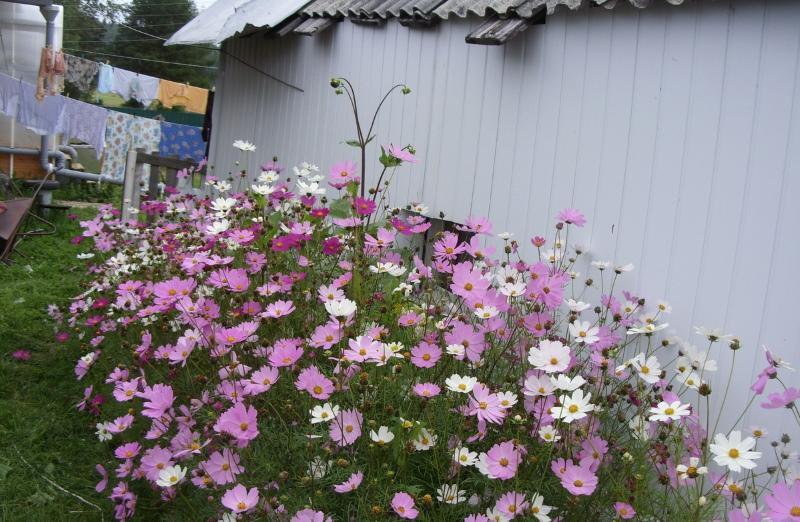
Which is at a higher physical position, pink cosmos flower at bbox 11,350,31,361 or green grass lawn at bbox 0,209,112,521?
pink cosmos flower at bbox 11,350,31,361

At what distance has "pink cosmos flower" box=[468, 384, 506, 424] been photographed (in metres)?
2.10

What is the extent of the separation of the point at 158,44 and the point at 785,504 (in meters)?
39.9

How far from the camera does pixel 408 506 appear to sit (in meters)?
1.94

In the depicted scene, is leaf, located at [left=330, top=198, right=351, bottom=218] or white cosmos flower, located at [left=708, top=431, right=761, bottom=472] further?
leaf, located at [left=330, top=198, right=351, bottom=218]

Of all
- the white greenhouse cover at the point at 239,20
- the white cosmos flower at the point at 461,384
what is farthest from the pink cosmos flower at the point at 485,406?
the white greenhouse cover at the point at 239,20

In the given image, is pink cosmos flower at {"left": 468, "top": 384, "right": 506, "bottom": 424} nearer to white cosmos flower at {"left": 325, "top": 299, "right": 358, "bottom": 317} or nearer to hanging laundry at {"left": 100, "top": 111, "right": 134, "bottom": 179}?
white cosmos flower at {"left": 325, "top": 299, "right": 358, "bottom": 317}

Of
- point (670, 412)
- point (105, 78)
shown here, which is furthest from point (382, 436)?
point (105, 78)

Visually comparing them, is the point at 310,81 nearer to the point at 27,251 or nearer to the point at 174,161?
the point at 174,161

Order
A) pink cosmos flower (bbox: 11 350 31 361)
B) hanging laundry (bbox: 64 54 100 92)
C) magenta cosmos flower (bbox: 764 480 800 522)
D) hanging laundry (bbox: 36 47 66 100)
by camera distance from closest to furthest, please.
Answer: magenta cosmos flower (bbox: 764 480 800 522)
pink cosmos flower (bbox: 11 350 31 361)
hanging laundry (bbox: 36 47 66 100)
hanging laundry (bbox: 64 54 100 92)

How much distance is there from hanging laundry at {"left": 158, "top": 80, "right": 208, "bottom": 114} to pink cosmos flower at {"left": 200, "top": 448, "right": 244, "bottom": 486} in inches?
766

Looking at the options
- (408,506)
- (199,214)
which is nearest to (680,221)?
(408,506)

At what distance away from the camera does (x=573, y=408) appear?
2.03 m

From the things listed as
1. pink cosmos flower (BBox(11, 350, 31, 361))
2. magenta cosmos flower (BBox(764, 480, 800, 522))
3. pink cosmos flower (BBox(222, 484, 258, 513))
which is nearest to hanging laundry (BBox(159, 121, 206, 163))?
pink cosmos flower (BBox(11, 350, 31, 361))

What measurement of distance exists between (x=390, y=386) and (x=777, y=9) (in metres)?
1.81
